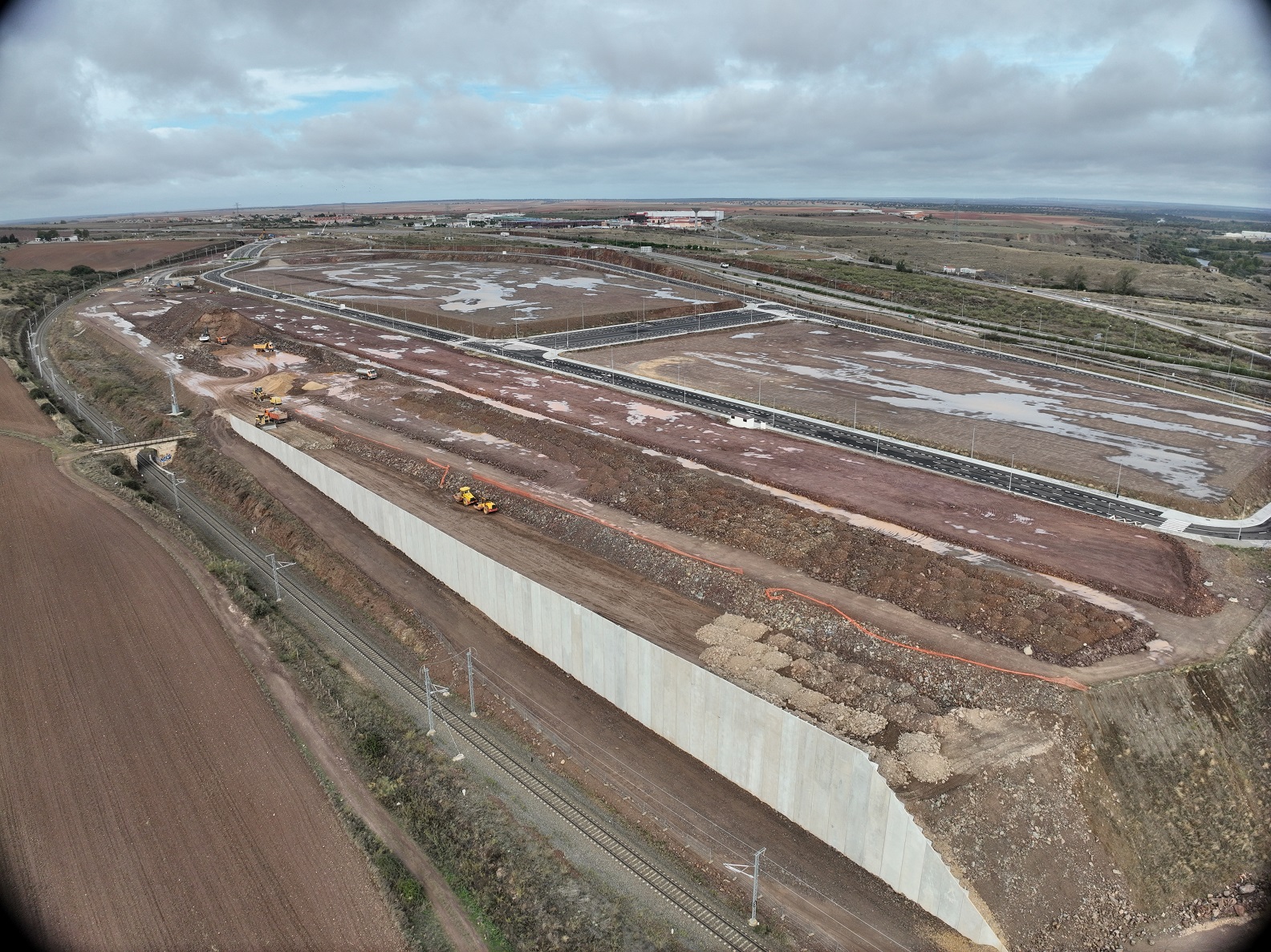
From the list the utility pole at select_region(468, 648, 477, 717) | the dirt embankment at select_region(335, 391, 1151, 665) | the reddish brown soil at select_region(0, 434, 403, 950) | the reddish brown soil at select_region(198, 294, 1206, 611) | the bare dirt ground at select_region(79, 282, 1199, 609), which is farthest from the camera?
the bare dirt ground at select_region(79, 282, 1199, 609)

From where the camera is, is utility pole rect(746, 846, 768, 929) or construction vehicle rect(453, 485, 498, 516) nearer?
utility pole rect(746, 846, 768, 929)

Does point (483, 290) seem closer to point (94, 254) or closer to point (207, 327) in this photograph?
point (207, 327)

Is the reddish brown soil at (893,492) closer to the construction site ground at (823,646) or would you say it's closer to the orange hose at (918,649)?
the construction site ground at (823,646)

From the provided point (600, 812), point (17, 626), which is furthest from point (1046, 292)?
point (17, 626)

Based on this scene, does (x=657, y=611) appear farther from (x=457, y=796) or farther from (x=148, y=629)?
(x=148, y=629)

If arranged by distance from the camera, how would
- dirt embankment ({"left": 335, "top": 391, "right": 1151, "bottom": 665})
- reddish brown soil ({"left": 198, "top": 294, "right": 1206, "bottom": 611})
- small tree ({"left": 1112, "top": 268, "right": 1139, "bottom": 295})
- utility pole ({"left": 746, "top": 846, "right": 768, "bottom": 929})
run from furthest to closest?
small tree ({"left": 1112, "top": 268, "right": 1139, "bottom": 295}) < reddish brown soil ({"left": 198, "top": 294, "right": 1206, "bottom": 611}) < dirt embankment ({"left": 335, "top": 391, "right": 1151, "bottom": 665}) < utility pole ({"left": 746, "top": 846, "right": 768, "bottom": 929})

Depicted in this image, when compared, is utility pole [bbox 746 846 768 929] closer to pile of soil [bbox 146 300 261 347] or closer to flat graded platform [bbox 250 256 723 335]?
flat graded platform [bbox 250 256 723 335]

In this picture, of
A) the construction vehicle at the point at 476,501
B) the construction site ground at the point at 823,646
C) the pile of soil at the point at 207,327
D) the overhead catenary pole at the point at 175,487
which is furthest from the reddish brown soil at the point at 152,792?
the pile of soil at the point at 207,327

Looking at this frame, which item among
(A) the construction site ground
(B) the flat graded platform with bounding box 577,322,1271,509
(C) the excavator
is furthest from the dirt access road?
(B) the flat graded platform with bounding box 577,322,1271,509

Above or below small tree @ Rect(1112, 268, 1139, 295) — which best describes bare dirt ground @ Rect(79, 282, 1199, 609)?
below
